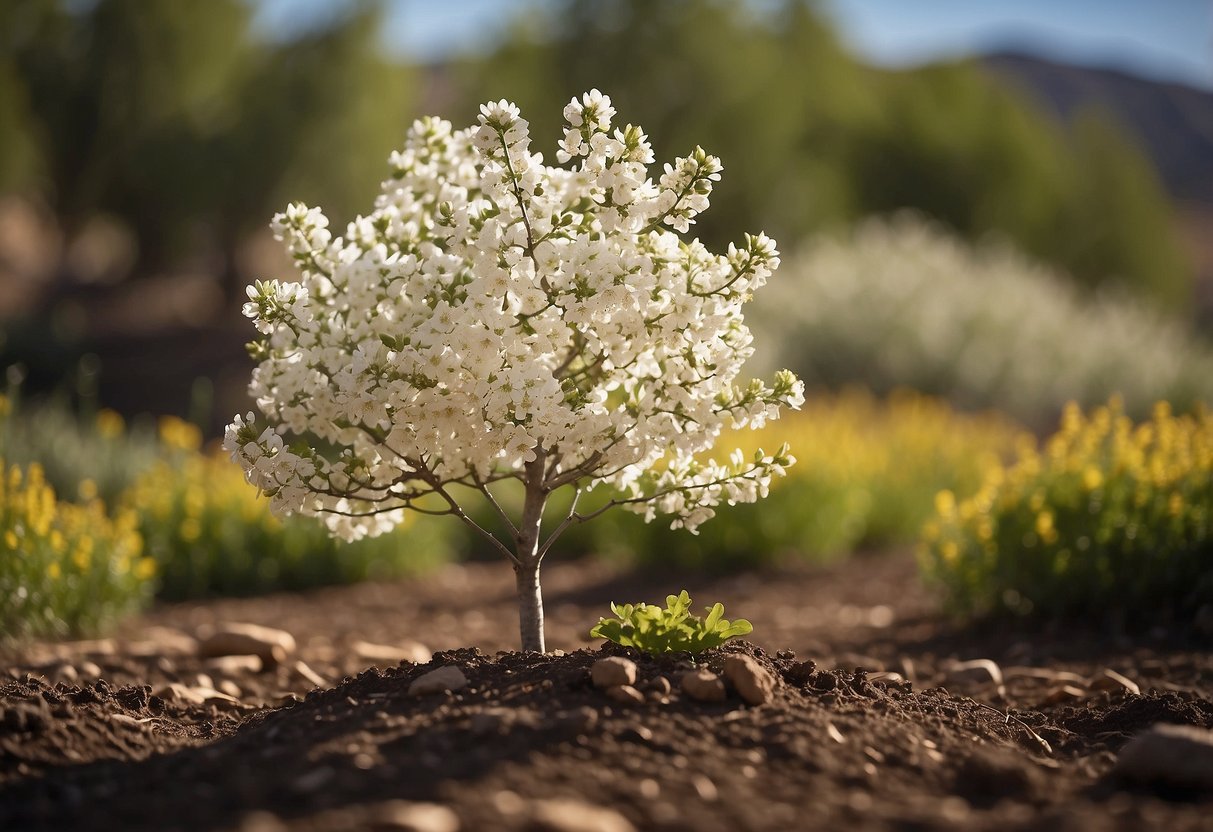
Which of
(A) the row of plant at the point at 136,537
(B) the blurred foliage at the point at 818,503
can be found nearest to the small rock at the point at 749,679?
(A) the row of plant at the point at 136,537

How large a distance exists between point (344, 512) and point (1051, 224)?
2533cm

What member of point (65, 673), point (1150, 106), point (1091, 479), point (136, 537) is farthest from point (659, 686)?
point (1150, 106)

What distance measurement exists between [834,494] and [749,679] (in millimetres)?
4965

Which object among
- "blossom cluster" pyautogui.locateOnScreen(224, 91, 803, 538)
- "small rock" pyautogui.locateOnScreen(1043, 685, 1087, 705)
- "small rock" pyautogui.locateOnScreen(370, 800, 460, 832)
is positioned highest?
"blossom cluster" pyautogui.locateOnScreen(224, 91, 803, 538)

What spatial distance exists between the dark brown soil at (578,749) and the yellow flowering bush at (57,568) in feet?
1.58

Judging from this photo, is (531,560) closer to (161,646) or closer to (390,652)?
(390,652)

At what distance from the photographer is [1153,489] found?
16.8 ft

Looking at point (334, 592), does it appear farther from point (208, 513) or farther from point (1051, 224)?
point (1051, 224)

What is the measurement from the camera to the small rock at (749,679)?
280 cm

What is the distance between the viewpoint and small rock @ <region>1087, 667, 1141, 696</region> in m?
3.89

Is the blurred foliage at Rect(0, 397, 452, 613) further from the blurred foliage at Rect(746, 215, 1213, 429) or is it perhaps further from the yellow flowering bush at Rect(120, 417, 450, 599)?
the blurred foliage at Rect(746, 215, 1213, 429)

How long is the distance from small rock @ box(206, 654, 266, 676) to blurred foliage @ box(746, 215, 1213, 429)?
9029mm

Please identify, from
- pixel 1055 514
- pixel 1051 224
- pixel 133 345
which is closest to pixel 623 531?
pixel 1055 514

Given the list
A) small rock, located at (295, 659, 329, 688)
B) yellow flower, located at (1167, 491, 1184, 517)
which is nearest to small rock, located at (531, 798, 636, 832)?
small rock, located at (295, 659, 329, 688)
